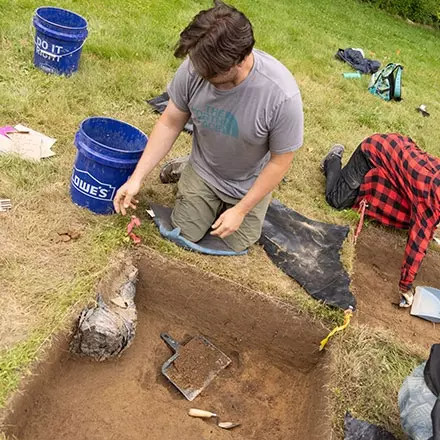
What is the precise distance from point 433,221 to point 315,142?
1.85 meters

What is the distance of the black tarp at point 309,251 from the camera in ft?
10.2

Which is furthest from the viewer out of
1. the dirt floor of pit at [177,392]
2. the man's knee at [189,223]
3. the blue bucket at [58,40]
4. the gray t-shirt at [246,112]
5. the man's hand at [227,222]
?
the blue bucket at [58,40]

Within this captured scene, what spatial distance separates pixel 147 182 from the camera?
3617 millimetres

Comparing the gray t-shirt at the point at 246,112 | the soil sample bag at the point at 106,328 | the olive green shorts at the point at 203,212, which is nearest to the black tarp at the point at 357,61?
the olive green shorts at the point at 203,212

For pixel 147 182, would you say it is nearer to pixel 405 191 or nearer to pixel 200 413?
pixel 200 413

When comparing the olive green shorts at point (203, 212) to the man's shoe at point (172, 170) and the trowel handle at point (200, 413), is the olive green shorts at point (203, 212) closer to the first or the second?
the man's shoe at point (172, 170)

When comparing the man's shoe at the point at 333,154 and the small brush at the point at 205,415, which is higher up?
the man's shoe at the point at 333,154

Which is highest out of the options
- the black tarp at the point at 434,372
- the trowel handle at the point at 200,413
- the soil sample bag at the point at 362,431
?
the black tarp at the point at 434,372

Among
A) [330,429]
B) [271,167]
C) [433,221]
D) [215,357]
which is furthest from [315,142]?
[330,429]

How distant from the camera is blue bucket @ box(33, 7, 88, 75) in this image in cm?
415

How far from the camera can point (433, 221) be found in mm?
3285

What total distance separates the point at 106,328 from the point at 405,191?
236 cm

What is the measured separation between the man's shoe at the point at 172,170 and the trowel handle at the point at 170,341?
45.7 inches

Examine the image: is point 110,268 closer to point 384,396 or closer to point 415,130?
point 384,396
